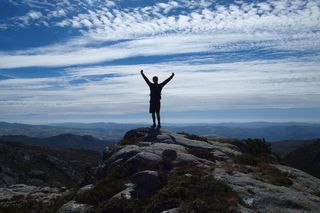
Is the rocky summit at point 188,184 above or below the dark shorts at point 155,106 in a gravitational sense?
below

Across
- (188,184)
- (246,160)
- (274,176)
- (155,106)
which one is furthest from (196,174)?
(155,106)

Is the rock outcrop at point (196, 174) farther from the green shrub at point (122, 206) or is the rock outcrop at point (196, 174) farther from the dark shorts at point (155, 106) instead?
the dark shorts at point (155, 106)

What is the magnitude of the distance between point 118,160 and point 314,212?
12153mm

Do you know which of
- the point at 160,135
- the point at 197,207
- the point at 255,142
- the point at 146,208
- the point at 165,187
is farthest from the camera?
the point at 255,142

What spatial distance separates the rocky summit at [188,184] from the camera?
1783 cm

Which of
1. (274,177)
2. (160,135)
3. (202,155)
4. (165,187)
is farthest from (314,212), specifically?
(160,135)

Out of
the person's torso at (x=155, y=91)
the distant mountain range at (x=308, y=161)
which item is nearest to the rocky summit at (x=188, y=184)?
the person's torso at (x=155, y=91)

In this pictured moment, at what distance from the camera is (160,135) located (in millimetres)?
29375

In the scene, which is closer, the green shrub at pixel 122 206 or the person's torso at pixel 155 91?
the green shrub at pixel 122 206

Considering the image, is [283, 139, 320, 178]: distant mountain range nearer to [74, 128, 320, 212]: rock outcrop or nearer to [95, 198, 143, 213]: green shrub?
[74, 128, 320, 212]: rock outcrop

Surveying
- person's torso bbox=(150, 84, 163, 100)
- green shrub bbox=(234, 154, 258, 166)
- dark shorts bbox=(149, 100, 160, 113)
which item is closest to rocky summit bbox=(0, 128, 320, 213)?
green shrub bbox=(234, 154, 258, 166)

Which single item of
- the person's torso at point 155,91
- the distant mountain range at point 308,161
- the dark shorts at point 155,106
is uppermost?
the person's torso at point 155,91

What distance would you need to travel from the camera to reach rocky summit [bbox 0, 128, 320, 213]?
58.5ft

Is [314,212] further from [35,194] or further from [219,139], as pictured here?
[35,194]
